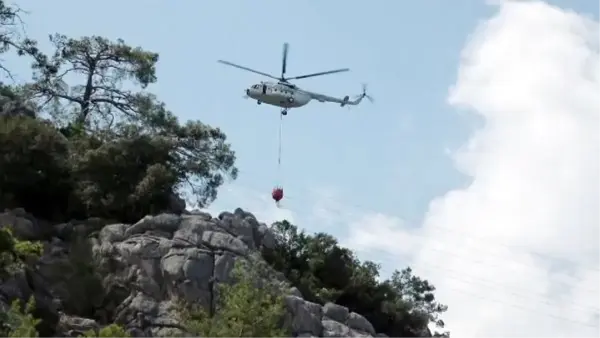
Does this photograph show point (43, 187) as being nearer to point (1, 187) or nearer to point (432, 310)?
point (1, 187)

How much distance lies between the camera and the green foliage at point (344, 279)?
67.4 m

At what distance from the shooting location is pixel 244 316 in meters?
47.0

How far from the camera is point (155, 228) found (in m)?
60.2

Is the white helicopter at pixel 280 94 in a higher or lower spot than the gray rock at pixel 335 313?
higher

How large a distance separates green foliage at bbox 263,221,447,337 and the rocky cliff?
621cm

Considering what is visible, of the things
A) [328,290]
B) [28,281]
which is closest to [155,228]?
[28,281]

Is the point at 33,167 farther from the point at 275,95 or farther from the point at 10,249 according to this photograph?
the point at 10,249

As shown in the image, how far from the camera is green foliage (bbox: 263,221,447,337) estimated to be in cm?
6744

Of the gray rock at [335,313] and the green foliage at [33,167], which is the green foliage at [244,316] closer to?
the gray rock at [335,313]

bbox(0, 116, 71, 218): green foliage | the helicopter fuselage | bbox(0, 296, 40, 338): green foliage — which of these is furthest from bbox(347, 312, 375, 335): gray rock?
bbox(0, 296, 40, 338): green foliage

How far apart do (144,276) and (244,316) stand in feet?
39.6

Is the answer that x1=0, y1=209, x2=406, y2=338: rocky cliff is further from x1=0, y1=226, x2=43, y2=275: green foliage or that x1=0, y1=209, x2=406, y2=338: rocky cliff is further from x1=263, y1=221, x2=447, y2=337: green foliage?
x1=0, y1=226, x2=43, y2=275: green foliage

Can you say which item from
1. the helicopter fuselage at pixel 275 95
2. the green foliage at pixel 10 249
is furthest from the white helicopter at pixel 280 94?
the green foliage at pixel 10 249

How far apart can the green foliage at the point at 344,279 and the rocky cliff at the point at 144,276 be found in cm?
621
